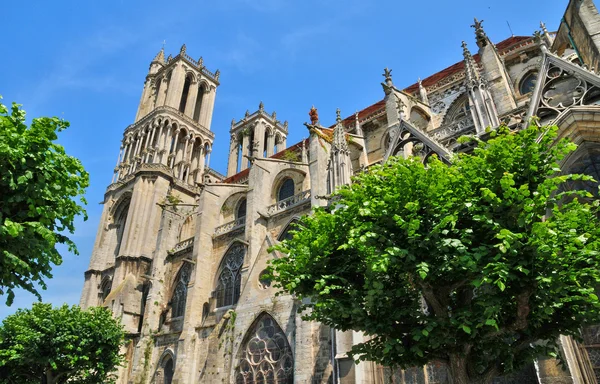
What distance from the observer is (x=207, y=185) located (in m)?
23.4

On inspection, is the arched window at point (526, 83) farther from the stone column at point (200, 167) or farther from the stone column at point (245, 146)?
the stone column at point (245, 146)

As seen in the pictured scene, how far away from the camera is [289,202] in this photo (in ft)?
65.9

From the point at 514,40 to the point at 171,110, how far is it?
23903 millimetres

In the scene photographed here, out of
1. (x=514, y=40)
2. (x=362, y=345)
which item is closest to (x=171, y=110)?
(x=514, y=40)

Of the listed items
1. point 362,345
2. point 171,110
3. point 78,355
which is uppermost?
point 171,110

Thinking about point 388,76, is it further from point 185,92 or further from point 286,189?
point 185,92

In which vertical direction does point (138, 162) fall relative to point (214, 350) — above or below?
above

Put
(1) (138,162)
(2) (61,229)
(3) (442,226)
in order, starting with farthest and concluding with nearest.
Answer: (1) (138,162)
(2) (61,229)
(3) (442,226)

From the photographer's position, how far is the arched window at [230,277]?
751 inches

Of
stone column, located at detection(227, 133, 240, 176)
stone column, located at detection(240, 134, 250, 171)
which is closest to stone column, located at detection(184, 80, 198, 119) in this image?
stone column, located at detection(227, 133, 240, 176)

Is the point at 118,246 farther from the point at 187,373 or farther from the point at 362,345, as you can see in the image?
the point at 362,345

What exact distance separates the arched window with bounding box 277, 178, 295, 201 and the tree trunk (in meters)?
16.3

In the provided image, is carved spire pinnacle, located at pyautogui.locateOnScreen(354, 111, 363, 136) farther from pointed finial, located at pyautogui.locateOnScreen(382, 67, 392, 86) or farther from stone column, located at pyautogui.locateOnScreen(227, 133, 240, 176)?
stone column, located at pyautogui.locateOnScreen(227, 133, 240, 176)

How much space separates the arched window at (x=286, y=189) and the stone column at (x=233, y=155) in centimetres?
1400
